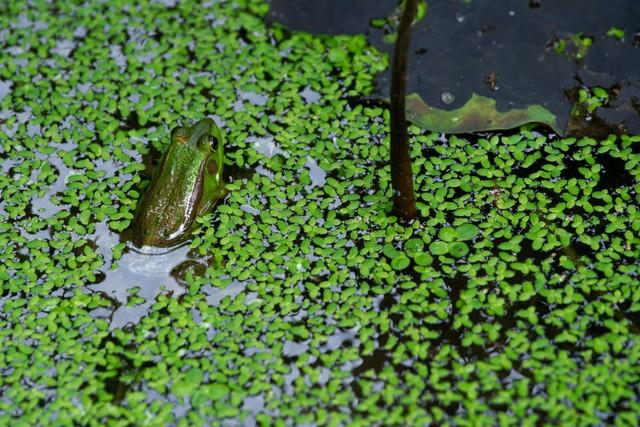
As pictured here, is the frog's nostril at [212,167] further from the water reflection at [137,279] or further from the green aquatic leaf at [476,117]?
the green aquatic leaf at [476,117]

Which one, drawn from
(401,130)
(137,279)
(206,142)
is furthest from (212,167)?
(401,130)

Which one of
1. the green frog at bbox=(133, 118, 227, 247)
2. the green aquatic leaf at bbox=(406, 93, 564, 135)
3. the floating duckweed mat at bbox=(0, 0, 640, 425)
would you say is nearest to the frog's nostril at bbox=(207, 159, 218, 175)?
the green frog at bbox=(133, 118, 227, 247)

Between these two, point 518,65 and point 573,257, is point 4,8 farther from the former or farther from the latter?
point 573,257

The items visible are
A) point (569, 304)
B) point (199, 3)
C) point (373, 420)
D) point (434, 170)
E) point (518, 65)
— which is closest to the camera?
point (373, 420)

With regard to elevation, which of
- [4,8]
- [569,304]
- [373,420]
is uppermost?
[4,8]

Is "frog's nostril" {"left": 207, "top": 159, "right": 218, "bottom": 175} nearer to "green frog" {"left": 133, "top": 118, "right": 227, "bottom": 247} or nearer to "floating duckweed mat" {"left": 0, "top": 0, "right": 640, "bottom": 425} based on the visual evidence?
"green frog" {"left": 133, "top": 118, "right": 227, "bottom": 247}

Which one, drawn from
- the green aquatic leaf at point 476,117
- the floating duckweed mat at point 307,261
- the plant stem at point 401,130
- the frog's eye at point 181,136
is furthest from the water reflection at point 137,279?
the green aquatic leaf at point 476,117

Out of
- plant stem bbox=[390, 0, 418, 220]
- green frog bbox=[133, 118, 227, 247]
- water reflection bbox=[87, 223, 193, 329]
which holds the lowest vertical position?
water reflection bbox=[87, 223, 193, 329]

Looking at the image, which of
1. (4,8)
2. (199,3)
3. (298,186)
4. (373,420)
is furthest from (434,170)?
(4,8)
